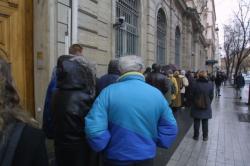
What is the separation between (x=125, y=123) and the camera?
11.6 feet

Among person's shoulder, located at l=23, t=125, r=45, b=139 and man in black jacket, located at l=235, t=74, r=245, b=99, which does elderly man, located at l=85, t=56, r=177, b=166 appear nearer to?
person's shoulder, located at l=23, t=125, r=45, b=139

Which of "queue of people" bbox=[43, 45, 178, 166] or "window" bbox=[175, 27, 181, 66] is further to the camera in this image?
"window" bbox=[175, 27, 181, 66]

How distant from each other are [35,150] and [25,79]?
513 cm

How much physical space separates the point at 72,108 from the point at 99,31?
6.30 meters

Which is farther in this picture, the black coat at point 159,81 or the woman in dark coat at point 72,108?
the black coat at point 159,81

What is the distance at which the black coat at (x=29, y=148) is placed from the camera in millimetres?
1914

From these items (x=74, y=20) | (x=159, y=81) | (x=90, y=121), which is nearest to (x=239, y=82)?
(x=159, y=81)

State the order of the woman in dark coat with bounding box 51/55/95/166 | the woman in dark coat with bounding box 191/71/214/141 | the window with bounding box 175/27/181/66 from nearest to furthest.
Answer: the woman in dark coat with bounding box 51/55/95/166, the woman in dark coat with bounding box 191/71/214/141, the window with bounding box 175/27/181/66

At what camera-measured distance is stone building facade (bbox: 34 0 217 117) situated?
7164mm

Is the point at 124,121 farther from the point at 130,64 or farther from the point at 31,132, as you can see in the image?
the point at 31,132

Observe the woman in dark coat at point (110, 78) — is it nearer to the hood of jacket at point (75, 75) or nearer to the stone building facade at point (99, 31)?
the hood of jacket at point (75, 75)

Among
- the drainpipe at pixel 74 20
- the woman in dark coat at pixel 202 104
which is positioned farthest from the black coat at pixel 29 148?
the woman in dark coat at pixel 202 104

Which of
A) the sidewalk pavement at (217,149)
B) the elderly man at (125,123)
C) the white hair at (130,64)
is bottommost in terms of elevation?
the sidewalk pavement at (217,149)

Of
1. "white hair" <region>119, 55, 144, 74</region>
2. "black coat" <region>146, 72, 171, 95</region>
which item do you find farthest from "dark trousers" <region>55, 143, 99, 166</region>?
"black coat" <region>146, 72, 171, 95</region>
